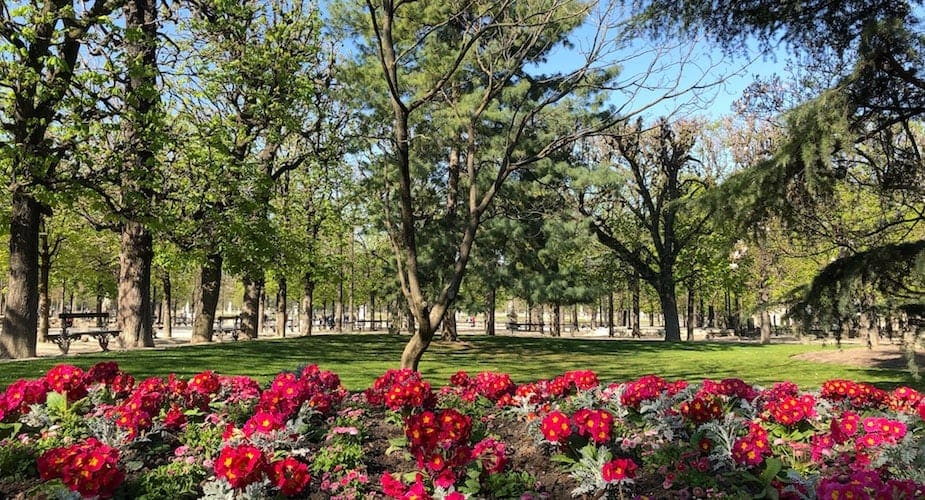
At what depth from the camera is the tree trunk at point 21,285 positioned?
11.3 meters

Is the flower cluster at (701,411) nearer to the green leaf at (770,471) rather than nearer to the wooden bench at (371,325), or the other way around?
the green leaf at (770,471)

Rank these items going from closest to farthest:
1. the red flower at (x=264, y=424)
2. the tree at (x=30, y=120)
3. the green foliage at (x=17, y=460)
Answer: the green foliage at (x=17, y=460), the red flower at (x=264, y=424), the tree at (x=30, y=120)

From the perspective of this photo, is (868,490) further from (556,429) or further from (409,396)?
(409,396)

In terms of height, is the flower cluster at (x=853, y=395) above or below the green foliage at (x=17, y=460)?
above

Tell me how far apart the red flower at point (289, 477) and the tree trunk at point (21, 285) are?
34.3 feet

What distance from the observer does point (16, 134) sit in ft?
34.2

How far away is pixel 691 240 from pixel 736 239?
69.3 feet

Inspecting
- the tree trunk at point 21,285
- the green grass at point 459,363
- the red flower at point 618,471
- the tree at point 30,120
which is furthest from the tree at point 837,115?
the tree trunk at point 21,285

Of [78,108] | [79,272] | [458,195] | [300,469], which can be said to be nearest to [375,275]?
[458,195]

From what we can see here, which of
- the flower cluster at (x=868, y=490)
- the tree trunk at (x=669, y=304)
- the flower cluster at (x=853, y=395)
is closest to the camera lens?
the flower cluster at (x=868, y=490)

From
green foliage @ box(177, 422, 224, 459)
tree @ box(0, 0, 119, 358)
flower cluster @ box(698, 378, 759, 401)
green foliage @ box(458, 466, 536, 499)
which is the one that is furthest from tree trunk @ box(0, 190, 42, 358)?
flower cluster @ box(698, 378, 759, 401)

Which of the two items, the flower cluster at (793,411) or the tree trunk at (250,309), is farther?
the tree trunk at (250,309)

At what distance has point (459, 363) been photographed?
13.7 metres

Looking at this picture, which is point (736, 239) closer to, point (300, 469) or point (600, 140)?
point (300, 469)
